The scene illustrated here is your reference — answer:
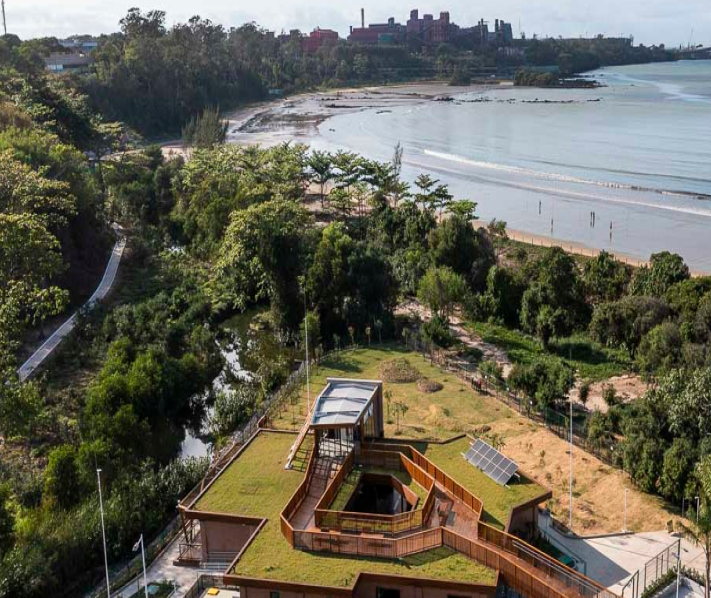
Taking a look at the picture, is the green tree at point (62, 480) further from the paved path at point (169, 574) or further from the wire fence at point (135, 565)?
the paved path at point (169, 574)

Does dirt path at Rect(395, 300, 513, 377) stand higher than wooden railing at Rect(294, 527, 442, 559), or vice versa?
wooden railing at Rect(294, 527, 442, 559)

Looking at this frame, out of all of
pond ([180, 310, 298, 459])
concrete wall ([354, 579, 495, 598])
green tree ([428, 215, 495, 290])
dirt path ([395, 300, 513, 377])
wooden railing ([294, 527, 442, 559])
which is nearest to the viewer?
concrete wall ([354, 579, 495, 598])

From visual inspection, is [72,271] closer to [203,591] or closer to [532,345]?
[532,345]

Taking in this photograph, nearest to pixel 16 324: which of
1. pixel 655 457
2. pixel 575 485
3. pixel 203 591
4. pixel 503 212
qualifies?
pixel 203 591

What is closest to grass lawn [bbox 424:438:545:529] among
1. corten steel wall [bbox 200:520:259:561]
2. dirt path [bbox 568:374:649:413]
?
corten steel wall [bbox 200:520:259:561]

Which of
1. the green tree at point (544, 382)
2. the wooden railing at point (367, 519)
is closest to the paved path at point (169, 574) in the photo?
the wooden railing at point (367, 519)

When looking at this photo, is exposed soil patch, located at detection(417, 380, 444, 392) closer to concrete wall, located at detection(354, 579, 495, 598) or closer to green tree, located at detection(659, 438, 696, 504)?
green tree, located at detection(659, 438, 696, 504)

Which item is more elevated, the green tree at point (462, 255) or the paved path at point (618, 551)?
the green tree at point (462, 255)

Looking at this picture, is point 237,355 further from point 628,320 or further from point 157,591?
point 157,591
